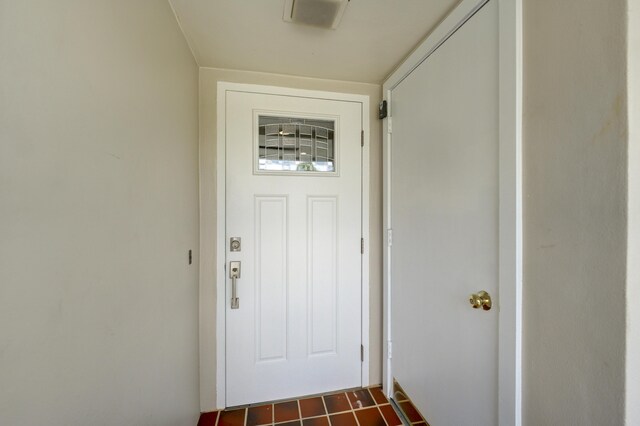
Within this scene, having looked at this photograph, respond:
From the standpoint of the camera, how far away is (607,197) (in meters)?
0.61

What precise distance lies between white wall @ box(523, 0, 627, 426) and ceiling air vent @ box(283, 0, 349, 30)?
2.21 ft

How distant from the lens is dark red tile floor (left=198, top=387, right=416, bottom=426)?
4.85ft

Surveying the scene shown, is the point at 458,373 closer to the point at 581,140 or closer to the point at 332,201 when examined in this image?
the point at 581,140

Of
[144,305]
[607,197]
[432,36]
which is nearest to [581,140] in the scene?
[607,197]

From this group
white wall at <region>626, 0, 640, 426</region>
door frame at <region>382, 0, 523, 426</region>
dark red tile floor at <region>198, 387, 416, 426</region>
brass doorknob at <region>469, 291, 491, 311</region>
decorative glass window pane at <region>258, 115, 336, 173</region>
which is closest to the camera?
white wall at <region>626, 0, 640, 426</region>

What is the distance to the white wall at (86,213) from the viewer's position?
1.48 feet

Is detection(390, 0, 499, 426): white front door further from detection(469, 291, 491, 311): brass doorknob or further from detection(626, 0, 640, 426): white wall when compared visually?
detection(626, 0, 640, 426): white wall

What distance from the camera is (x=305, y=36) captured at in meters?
1.27

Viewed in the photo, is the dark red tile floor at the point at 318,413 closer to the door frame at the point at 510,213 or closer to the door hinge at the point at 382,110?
the door frame at the point at 510,213

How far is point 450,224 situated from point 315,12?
1.08m

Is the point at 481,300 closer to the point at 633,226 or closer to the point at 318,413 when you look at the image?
the point at 633,226

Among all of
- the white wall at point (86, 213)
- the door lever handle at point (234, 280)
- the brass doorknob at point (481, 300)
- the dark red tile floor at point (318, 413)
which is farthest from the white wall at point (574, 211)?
the door lever handle at point (234, 280)

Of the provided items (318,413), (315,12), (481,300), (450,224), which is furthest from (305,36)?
(318,413)

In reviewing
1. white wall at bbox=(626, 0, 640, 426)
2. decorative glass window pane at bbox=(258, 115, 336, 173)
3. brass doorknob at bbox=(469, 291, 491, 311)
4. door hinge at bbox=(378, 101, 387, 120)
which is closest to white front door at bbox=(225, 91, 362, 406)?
decorative glass window pane at bbox=(258, 115, 336, 173)
